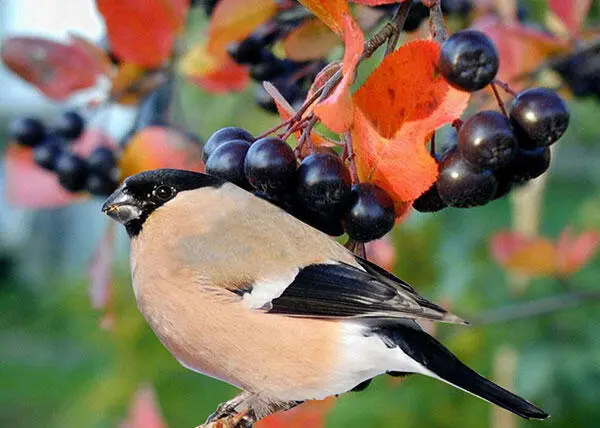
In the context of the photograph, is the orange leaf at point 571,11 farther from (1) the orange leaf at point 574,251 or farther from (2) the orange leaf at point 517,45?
(1) the orange leaf at point 574,251

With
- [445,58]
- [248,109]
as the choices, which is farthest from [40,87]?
[445,58]

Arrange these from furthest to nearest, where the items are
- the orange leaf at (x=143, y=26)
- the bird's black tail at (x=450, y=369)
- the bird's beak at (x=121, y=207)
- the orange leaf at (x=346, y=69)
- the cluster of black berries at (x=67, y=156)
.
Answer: the cluster of black berries at (x=67, y=156) < the orange leaf at (x=143, y=26) < the bird's beak at (x=121, y=207) < the bird's black tail at (x=450, y=369) < the orange leaf at (x=346, y=69)

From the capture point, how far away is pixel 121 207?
3.33 ft

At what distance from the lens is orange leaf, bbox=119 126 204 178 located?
4.21ft

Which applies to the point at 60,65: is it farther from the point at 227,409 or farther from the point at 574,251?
the point at 574,251

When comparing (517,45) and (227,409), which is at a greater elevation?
(517,45)

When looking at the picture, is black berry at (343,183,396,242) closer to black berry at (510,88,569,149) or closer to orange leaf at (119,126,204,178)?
black berry at (510,88,569,149)

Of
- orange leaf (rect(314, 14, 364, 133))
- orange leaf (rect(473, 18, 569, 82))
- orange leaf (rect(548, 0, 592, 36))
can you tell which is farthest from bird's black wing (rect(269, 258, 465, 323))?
orange leaf (rect(548, 0, 592, 36))

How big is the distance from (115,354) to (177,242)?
1499 millimetres

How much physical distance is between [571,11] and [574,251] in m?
0.55

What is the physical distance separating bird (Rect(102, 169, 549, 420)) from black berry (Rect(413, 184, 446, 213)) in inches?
3.4

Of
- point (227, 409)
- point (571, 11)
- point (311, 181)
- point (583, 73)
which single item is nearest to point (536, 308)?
point (583, 73)

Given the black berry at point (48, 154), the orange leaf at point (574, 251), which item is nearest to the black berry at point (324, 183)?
the black berry at point (48, 154)

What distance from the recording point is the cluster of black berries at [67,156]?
1430 mm
